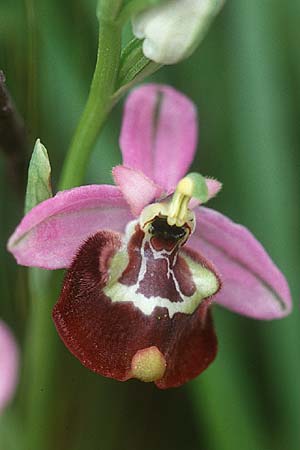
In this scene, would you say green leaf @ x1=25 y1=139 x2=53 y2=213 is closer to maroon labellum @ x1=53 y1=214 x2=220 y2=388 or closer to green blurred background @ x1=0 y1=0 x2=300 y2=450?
maroon labellum @ x1=53 y1=214 x2=220 y2=388

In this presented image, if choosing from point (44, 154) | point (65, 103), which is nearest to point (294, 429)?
point (65, 103)

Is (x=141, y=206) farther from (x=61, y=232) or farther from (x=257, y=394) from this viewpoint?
(x=257, y=394)

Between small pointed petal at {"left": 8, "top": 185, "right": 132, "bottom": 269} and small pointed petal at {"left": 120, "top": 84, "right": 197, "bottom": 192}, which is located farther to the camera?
small pointed petal at {"left": 120, "top": 84, "right": 197, "bottom": 192}

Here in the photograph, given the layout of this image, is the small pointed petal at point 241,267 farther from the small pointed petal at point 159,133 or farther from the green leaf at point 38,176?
the green leaf at point 38,176

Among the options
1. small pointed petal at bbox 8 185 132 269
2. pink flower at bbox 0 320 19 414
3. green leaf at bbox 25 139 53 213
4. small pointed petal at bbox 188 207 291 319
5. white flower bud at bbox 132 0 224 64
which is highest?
white flower bud at bbox 132 0 224 64

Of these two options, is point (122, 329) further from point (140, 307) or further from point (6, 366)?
point (6, 366)

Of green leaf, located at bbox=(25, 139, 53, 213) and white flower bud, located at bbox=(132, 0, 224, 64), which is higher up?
white flower bud, located at bbox=(132, 0, 224, 64)

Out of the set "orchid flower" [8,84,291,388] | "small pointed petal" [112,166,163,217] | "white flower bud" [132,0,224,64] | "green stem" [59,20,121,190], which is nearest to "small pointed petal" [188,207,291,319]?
"orchid flower" [8,84,291,388]
